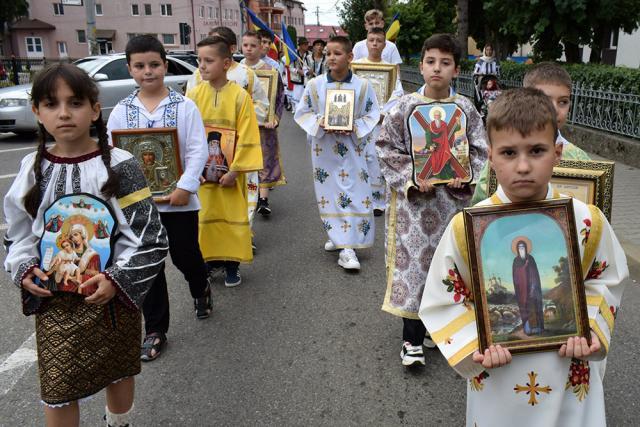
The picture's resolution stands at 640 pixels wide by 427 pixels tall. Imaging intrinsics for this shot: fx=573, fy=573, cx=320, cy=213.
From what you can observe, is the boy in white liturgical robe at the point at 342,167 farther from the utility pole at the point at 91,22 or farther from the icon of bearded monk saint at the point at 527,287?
the utility pole at the point at 91,22

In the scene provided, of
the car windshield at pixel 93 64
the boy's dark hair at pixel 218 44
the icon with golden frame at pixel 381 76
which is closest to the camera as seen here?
the boy's dark hair at pixel 218 44

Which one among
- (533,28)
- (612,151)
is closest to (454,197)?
(612,151)

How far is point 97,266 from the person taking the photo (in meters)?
2.07

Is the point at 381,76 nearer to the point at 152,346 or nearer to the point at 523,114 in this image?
the point at 152,346

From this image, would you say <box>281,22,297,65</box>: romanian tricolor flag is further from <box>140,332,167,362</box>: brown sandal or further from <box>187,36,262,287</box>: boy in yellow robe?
<box>140,332,167,362</box>: brown sandal

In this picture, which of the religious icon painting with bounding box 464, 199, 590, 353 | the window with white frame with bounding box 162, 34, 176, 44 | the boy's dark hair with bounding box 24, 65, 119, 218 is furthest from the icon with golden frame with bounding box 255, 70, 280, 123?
the window with white frame with bounding box 162, 34, 176, 44

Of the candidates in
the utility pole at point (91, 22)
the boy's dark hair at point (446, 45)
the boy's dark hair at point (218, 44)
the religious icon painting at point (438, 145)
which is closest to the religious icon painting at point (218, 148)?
the boy's dark hair at point (218, 44)

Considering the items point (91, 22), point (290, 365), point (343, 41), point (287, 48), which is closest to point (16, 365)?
point (290, 365)

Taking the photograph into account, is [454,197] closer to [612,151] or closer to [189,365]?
[189,365]

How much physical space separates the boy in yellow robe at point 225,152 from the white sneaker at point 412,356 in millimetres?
1610

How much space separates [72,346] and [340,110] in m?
3.28

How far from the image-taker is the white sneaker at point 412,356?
10.5ft

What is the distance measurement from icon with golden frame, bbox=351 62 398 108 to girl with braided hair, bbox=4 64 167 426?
4.21 m

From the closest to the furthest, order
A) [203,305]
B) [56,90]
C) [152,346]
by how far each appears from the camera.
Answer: [56,90]
[152,346]
[203,305]
